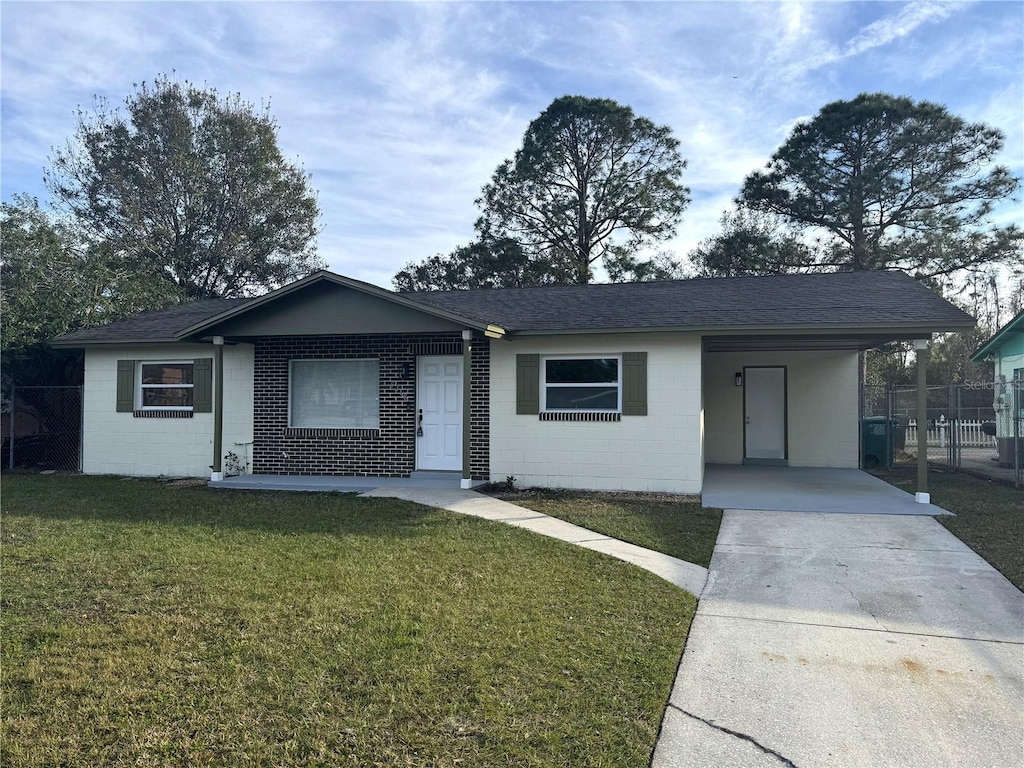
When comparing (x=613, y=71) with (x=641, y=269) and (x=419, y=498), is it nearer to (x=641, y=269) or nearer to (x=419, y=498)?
(x=419, y=498)

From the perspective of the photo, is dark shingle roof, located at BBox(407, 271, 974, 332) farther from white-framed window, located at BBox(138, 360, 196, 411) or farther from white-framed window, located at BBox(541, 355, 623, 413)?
white-framed window, located at BBox(138, 360, 196, 411)

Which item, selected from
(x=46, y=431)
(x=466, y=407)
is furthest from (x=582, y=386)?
(x=46, y=431)

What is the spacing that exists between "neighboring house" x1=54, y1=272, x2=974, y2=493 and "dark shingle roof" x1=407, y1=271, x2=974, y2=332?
0.05m

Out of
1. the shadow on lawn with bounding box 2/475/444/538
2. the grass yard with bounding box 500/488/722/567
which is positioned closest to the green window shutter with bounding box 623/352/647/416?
the grass yard with bounding box 500/488/722/567

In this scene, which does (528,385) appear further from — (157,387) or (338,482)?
(157,387)

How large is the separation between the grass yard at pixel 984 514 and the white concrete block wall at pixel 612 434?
3403mm

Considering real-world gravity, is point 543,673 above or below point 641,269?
below

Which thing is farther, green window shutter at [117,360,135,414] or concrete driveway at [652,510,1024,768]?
green window shutter at [117,360,135,414]

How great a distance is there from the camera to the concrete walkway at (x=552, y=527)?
5.92 meters

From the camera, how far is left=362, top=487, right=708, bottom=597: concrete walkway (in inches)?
233

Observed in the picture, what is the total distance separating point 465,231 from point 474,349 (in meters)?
18.7

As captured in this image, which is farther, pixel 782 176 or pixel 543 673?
pixel 782 176

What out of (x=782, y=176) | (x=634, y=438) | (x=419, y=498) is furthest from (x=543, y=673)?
(x=782, y=176)

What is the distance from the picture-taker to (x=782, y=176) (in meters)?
23.5
